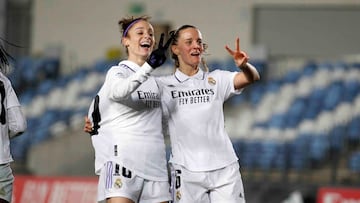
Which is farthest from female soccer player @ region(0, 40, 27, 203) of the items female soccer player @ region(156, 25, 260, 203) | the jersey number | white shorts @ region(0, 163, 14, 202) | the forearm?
the forearm

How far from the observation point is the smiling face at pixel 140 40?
6.98 metres

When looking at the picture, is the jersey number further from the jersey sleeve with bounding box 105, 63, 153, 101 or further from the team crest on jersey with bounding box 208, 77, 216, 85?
the team crest on jersey with bounding box 208, 77, 216, 85

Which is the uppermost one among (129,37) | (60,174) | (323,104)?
(129,37)

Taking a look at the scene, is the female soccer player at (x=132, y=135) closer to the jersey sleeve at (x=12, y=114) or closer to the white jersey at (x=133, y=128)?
the white jersey at (x=133, y=128)

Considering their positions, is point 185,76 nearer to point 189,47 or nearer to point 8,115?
point 189,47

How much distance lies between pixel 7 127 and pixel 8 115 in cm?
8

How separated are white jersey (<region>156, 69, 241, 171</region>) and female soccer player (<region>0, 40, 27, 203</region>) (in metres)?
1.17

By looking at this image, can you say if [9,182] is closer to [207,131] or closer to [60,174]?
[207,131]

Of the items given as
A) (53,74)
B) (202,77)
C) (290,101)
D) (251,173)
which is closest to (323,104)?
(290,101)

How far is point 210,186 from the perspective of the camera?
7.05 m

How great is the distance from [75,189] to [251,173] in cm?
305

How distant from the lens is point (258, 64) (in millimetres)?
18531

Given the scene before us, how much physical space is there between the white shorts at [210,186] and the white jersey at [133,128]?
221 millimetres

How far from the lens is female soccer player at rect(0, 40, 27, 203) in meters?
6.41
